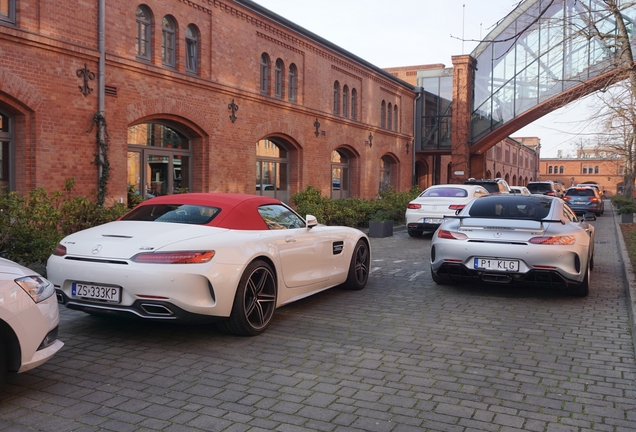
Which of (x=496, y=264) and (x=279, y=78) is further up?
(x=279, y=78)

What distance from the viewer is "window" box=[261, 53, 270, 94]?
20.3m

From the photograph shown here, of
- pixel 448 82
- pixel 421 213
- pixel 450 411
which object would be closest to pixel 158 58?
pixel 421 213

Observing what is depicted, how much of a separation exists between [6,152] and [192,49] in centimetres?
656

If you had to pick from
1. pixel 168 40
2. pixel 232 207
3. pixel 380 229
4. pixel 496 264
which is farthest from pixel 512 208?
pixel 168 40

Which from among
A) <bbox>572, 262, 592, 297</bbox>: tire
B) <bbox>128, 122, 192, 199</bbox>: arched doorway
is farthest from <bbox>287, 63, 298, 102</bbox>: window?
<bbox>572, 262, 592, 297</bbox>: tire

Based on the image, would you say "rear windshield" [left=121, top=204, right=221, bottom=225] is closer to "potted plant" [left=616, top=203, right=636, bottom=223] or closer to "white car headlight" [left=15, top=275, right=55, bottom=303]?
"white car headlight" [left=15, top=275, right=55, bottom=303]

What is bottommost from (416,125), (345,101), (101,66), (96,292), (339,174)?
(96,292)

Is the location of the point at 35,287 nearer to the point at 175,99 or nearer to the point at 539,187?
the point at 175,99

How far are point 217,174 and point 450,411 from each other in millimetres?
14699

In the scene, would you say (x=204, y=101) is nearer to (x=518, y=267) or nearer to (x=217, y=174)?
(x=217, y=174)

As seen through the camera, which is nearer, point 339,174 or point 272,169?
point 272,169

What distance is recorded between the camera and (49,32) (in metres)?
12.3

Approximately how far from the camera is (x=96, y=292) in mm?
5023

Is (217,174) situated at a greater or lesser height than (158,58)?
lesser
